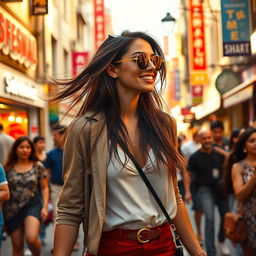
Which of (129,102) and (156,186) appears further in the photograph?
(129,102)

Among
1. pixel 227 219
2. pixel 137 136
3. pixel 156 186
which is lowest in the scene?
pixel 227 219

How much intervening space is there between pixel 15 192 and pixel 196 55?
1849 centimetres

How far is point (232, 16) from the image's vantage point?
45.8 feet

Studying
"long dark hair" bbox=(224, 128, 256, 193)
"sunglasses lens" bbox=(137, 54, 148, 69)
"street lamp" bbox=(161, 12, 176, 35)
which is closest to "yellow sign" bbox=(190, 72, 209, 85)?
"street lamp" bbox=(161, 12, 176, 35)

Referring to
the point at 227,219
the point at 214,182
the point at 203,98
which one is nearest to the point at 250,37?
the point at 214,182

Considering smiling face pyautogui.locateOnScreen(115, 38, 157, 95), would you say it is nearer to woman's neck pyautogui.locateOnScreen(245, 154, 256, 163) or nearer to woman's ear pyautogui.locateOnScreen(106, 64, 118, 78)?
woman's ear pyautogui.locateOnScreen(106, 64, 118, 78)

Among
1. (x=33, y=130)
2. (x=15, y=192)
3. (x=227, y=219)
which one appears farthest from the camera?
(x=33, y=130)

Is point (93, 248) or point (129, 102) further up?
point (129, 102)

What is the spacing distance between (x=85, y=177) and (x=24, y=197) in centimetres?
474

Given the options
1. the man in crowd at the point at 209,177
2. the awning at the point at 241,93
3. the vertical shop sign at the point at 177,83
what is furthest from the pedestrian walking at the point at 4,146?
the vertical shop sign at the point at 177,83

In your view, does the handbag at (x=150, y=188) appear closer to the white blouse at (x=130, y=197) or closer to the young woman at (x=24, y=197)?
the white blouse at (x=130, y=197)

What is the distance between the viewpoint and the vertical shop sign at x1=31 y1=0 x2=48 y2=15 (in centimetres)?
1549

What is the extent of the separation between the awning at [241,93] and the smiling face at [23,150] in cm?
914

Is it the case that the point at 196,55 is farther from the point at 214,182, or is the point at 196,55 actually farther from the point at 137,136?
the point at 137,136
